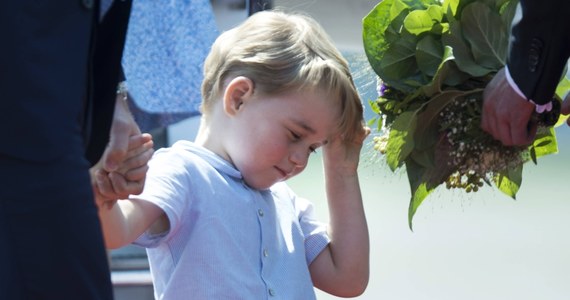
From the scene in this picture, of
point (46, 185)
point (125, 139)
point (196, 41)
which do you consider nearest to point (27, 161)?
point (46, 185)

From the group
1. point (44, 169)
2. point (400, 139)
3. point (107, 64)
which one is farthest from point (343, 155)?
point (44, 169)

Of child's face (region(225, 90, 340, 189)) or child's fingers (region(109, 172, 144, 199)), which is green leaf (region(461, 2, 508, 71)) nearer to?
child's face (region(225, 90, 340, 189))

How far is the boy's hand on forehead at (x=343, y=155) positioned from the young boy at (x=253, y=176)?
24mm

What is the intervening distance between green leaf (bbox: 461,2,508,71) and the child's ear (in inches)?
22.0

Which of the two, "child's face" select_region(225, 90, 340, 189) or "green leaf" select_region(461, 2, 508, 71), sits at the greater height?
"green leaf" select_region(461, 2, 508, 71)

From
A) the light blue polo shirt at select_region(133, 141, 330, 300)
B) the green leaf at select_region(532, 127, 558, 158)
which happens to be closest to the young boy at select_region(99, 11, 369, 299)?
the light blue polo shirt at select_region(133, 141, 330, 300)

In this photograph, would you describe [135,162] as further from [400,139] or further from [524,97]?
[524,97]

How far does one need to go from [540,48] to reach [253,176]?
73cm

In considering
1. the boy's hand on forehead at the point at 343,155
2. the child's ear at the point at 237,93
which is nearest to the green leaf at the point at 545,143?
the boy's hand on forehead at the point at 343,155

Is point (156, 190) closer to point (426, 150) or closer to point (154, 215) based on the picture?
point (154, 215)

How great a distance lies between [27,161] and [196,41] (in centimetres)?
216

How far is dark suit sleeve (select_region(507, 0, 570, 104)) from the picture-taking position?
7.70 feet

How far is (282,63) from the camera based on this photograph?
2.30 m

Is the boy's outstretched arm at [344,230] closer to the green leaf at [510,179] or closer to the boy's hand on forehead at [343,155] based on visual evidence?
the boy's hand on forehead at [343,155]
